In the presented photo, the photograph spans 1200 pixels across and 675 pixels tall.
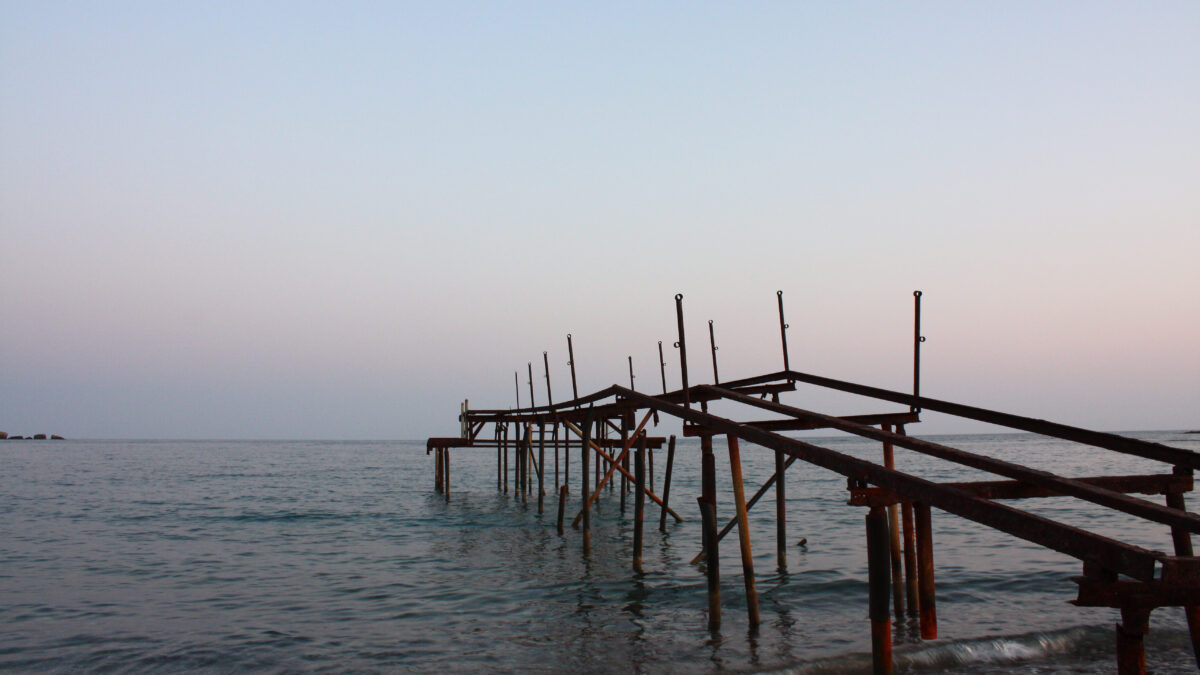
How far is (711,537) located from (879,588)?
3121 millimetres

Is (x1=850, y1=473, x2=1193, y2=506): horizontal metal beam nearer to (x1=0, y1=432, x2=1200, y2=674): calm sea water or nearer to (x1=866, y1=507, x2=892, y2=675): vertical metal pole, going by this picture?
(x1=866, y1=507, x2=892, y2=675): vertical metal pole

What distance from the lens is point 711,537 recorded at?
9.61 m

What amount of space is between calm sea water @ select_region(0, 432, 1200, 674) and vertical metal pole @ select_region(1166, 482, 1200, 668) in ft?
8.88

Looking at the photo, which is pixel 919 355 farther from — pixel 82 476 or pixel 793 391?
pixel 82 476

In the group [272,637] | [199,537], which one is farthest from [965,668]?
[199,537]

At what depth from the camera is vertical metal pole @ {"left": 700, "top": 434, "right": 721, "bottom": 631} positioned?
962 centimetres

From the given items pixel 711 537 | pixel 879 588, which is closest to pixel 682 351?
pixel 711 537

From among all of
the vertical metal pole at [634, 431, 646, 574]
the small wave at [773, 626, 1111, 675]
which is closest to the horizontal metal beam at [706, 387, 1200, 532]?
the small wave at [773, 626, 1111, 675]

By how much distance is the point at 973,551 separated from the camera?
17.2m

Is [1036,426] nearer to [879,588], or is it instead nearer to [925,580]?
[925,580]

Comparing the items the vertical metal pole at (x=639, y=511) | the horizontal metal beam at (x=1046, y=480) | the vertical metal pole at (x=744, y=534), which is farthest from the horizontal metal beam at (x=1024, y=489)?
the vertical metal pole at (x=639, y=511)

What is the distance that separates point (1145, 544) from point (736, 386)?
10874 mm

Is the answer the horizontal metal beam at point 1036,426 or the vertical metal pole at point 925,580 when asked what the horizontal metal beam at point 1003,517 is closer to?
the vertical metal pole at point 925,580

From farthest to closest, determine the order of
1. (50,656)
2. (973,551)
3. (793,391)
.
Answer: (973,551) → (793,391) → (50,656)
